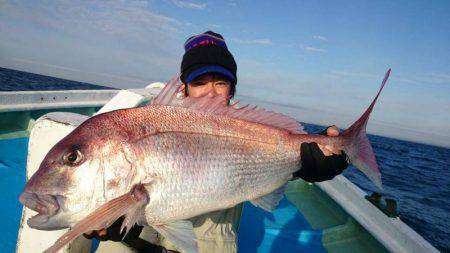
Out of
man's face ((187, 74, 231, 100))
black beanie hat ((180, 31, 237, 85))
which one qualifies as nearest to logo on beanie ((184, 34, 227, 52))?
black beanie hat ((180, 31, 237, 85))

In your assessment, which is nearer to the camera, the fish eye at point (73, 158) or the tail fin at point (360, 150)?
the fish eye at point (73, 158)

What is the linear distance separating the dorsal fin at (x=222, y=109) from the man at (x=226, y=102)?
0.11m

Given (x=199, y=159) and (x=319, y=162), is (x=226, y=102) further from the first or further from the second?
(x=319, y=162)

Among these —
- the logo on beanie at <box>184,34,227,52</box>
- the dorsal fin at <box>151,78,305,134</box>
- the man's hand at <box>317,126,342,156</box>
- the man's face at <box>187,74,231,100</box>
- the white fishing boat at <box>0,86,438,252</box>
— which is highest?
the logo on beanie at <box>184,34,227,52</box>

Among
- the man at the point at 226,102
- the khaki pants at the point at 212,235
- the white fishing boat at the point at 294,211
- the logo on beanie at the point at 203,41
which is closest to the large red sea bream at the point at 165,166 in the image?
the man at the point at 226,102

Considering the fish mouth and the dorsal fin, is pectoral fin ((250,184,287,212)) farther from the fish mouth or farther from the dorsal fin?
the fish mouth

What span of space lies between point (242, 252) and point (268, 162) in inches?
78.5

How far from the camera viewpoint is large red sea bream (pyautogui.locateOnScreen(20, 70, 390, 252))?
156 centimetres

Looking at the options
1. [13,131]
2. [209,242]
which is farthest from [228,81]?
[13,131]

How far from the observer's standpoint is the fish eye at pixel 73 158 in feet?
5.31

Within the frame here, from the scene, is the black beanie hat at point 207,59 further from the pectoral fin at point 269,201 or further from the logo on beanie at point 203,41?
the pectoral fin at point 269,201

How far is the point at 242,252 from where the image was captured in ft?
12.3

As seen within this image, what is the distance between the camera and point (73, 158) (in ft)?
5.32

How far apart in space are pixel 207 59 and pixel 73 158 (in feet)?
5.10
